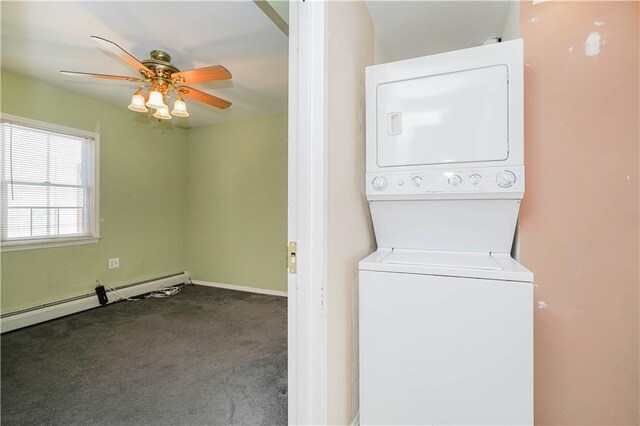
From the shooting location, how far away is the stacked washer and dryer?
3.70 feet

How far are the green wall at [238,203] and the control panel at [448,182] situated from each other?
2.54 meters

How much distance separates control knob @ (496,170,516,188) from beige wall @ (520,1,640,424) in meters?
0.18

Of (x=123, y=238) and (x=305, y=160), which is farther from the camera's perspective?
(x=123, y=238)

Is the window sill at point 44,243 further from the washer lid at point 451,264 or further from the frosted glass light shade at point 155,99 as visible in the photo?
the washer lid at point 451,264

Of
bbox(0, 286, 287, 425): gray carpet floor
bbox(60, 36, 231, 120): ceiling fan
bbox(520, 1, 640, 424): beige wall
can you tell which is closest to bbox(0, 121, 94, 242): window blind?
bbox(0, 286, 287, 425): gray carpet floor

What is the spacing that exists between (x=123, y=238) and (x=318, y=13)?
12.4ft

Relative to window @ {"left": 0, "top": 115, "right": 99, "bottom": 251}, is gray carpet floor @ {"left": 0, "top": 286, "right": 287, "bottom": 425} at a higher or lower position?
lower

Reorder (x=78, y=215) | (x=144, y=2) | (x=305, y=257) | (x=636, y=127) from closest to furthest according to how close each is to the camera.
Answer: (x=305, y=257) < (x=636, y=127) < (x=144, y=2) < (x=78, y=215)

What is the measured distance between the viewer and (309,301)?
1.07m

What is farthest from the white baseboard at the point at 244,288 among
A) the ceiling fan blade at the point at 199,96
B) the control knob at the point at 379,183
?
the control knob at the point at 379,183

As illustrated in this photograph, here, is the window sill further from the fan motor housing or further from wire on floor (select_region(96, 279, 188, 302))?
the fan motor housing

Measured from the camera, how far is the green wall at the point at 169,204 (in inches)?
123

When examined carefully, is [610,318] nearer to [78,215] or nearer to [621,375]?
[621,375]

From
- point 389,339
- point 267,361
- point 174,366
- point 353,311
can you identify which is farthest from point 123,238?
point 389,339
